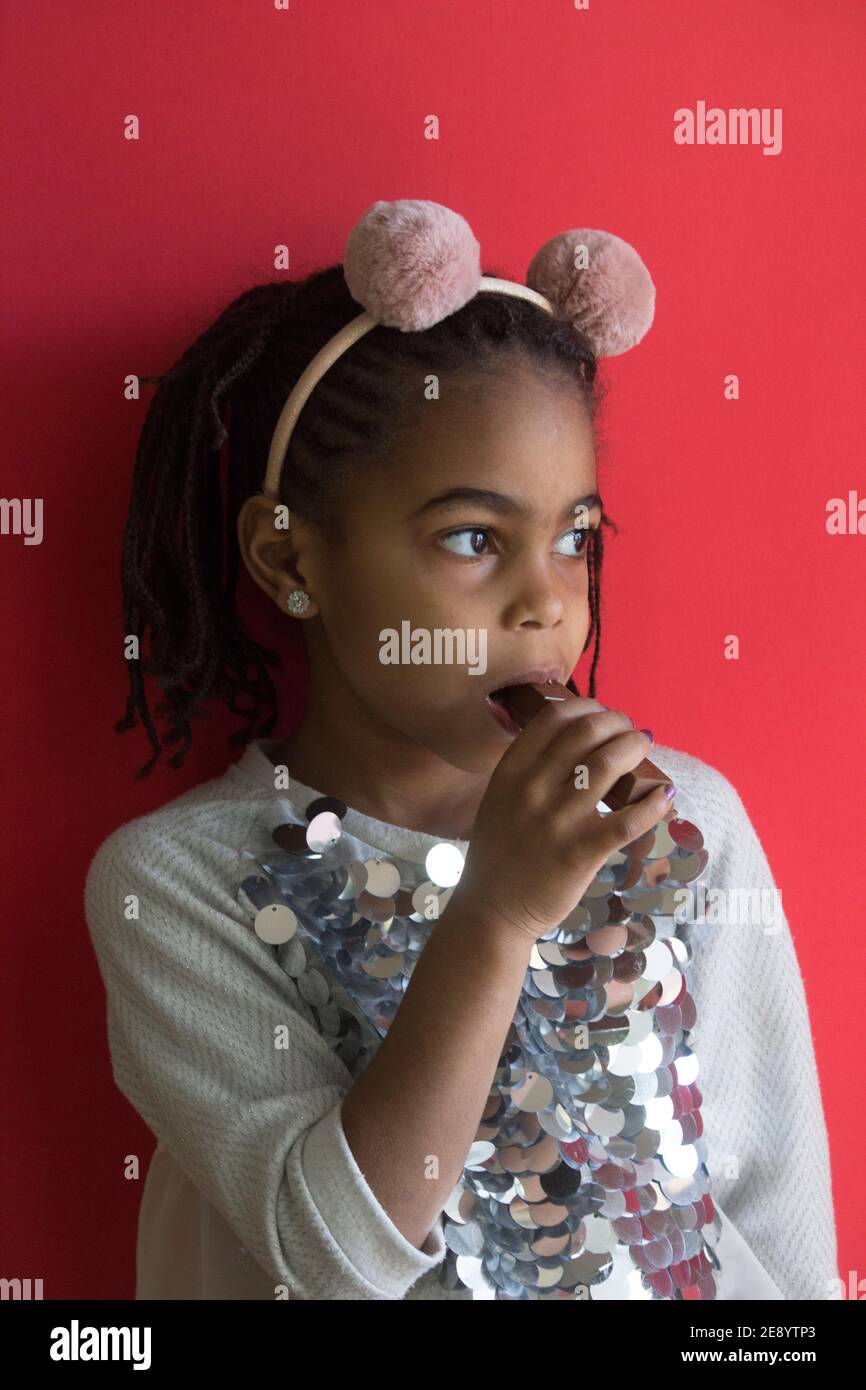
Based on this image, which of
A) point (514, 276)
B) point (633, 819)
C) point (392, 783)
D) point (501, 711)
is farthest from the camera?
point (514, 276)

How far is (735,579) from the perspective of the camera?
1.21 metres

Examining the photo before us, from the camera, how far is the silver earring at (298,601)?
1.01 meters

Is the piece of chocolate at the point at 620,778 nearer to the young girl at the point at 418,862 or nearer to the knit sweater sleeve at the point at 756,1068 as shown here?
the young girl at the point at 418,862

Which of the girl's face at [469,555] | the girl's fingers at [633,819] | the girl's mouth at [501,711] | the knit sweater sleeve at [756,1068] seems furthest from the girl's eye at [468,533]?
the knit sweater sleeve at [756,1068]

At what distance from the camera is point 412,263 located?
2.99 feet

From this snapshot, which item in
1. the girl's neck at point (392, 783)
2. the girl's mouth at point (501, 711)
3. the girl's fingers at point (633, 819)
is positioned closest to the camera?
the girl's fingers at point (633, 819)

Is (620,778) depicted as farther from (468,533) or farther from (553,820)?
(468,533)

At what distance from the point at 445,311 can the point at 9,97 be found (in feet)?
1.52

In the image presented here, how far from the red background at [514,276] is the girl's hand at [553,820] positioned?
1.17 feet

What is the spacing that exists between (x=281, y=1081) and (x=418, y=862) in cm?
20

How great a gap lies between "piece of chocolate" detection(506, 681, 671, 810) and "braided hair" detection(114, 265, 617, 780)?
0.19m

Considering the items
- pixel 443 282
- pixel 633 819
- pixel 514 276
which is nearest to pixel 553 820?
pixel 633 819

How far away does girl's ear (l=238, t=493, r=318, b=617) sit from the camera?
101 centimetres

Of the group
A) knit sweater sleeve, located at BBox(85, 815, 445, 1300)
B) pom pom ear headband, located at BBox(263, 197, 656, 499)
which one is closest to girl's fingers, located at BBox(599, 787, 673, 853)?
knit sweater sleeve, located at BBox(85, 815, 445, 1300)
